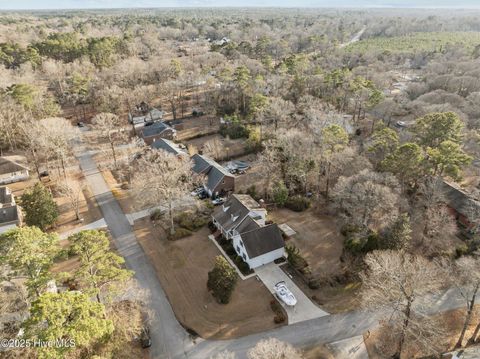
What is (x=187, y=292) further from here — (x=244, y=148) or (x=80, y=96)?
(x=80, y=96)

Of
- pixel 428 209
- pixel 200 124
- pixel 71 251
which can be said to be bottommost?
pixel 200 124

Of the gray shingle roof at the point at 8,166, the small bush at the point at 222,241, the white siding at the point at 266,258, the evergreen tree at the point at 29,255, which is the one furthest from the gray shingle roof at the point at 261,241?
the gray shingle roof at the point at 8,166

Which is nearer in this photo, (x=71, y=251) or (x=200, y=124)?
(x=71, y=251)

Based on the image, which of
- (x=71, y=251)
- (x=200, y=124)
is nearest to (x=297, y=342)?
(x=71, y=251)

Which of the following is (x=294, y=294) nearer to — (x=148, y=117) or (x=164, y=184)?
(x=164, y=184)

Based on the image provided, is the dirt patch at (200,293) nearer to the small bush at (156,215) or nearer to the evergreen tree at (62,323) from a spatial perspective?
the small bush at (156,215)

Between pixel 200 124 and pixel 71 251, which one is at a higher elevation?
pixel 71 251
